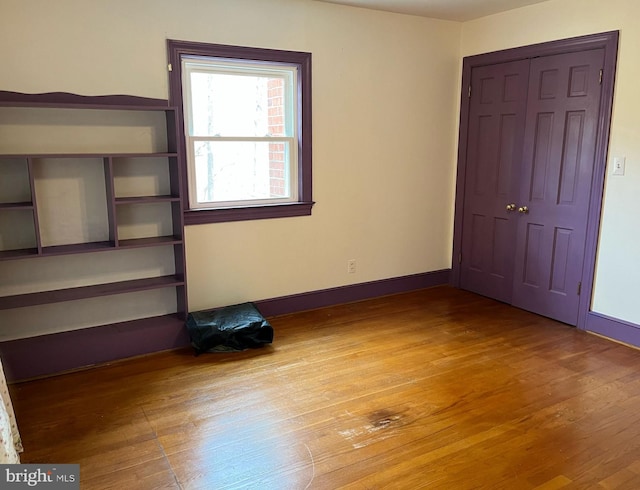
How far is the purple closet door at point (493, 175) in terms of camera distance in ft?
13.9

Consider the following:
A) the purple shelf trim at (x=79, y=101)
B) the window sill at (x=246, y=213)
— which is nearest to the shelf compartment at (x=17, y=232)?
the purple shelf trim at (x=79, y=101)

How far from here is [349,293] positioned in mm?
4547

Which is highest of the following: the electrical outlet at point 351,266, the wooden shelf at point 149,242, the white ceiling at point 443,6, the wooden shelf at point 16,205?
the white ceiling at point 443,6

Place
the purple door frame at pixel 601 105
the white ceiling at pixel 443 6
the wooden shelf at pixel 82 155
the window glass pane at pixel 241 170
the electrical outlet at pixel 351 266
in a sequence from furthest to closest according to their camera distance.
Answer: the electrical outlet at pixel 351 266, the white ceiling at pixel 443 6, the window glass pane at pixel 241 170, the purple door frame at pixel 601 105, the wooden shelf at pixel 82 155

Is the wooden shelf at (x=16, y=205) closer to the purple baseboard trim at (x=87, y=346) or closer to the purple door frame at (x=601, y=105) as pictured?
the purple baseboard trim at (x=87, y=346)

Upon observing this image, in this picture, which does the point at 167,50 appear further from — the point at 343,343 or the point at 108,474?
the point at 108,474

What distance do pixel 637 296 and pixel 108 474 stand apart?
355cm

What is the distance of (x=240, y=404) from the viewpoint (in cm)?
280

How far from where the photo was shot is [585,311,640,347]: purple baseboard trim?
3.56 metres

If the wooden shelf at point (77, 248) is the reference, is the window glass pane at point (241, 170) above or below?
above

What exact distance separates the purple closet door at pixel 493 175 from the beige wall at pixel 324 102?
268 mm

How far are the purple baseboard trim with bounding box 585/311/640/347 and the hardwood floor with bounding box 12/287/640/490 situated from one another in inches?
4.0

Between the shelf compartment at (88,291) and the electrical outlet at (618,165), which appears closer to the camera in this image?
the shelf compartment at (88,291)

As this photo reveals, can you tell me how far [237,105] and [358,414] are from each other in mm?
2435
